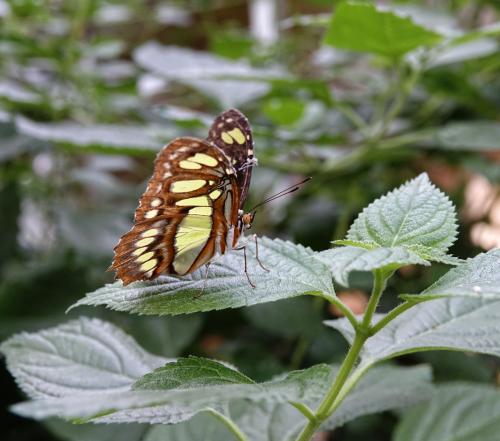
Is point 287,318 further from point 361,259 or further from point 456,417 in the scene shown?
point 361,259

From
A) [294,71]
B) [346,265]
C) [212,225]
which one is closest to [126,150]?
[212,225]

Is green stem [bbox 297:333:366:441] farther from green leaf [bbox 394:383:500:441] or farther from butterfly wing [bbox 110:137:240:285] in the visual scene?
green leaf [bbox 394:383:500:441]

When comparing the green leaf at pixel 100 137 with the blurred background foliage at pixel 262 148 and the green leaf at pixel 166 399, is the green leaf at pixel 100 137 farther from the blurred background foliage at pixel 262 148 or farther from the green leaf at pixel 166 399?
the green leaf at pixel 166 399

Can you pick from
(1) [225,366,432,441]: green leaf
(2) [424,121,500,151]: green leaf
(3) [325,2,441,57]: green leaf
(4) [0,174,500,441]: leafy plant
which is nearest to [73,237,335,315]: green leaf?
(4) [0,174,500,441]: leafy plant

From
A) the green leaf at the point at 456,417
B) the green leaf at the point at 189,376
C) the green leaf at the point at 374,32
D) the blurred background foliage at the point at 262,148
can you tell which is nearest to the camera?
the green leaf at the point at 189,376

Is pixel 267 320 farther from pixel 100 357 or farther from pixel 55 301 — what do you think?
pixel 100 357

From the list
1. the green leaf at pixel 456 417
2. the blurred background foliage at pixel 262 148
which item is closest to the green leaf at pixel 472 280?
the green leaf at pixel 456 417

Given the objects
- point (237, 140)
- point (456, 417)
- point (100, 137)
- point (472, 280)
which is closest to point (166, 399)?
point (472, 280)
